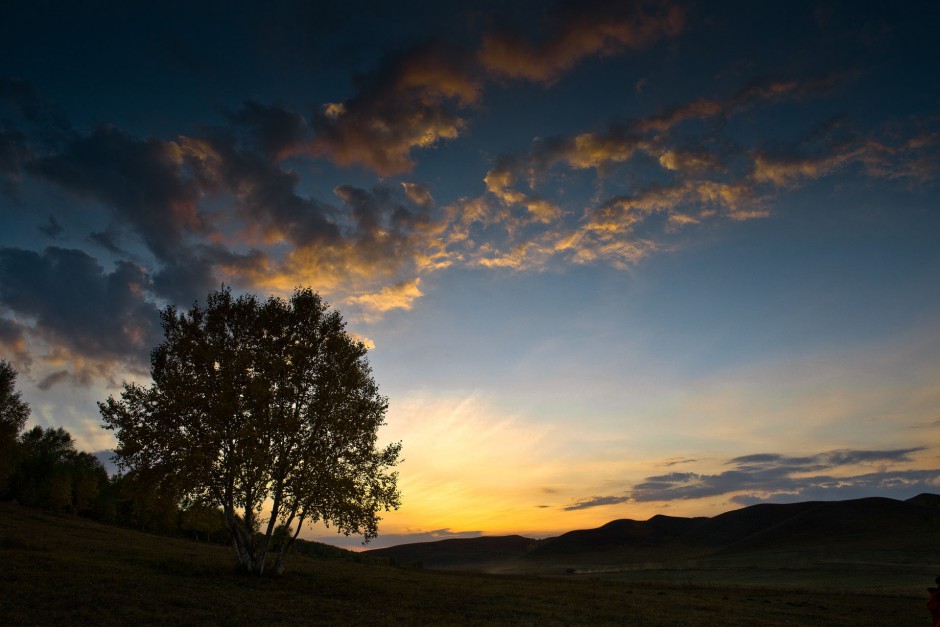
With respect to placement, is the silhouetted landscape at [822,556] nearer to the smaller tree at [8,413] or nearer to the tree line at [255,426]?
the tree line at [255,426]

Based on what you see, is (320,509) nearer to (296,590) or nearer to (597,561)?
(296,590)

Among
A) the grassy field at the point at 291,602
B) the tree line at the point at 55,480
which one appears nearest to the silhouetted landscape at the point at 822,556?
the grassy field at the point at 291,602

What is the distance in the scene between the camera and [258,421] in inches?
1398

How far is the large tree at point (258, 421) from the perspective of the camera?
1345 inches

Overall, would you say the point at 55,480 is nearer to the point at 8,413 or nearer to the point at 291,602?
the point at 8,413

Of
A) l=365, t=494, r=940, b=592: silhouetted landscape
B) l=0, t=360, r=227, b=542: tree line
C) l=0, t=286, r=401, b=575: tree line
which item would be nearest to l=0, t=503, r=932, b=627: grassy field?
l=0, t=286, r=401, b=575: tree line

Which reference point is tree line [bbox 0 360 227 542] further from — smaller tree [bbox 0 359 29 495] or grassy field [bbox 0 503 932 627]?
grassy field [bbox 0 503 932 627]

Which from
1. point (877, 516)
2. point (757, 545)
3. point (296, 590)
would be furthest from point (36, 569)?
point (877, 516)

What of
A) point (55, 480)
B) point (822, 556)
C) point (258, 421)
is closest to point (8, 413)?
point (55, 480)

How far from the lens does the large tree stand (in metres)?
34.2

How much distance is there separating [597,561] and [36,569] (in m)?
184

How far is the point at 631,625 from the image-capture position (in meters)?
26.6

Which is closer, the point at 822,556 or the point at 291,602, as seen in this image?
the point at 291,602

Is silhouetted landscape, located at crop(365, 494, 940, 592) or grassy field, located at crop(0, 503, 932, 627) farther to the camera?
silhouetted landscape, located at crop(365, 494, 940, 592)
